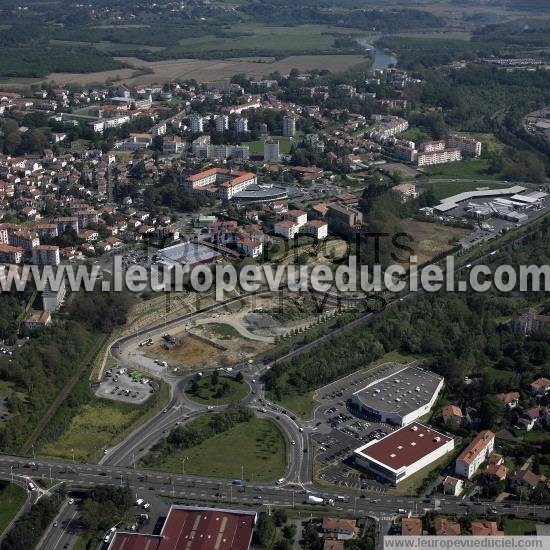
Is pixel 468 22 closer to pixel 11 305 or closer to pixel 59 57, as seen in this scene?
pixel 59 57

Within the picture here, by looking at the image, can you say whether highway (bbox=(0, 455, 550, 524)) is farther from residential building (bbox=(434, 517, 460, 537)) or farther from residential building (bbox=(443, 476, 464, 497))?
residential building (bbox=(434, 517, 460, 537))

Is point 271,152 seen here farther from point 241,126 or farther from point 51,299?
point 51,299

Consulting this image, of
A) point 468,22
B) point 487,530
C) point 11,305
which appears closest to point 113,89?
point 11,305

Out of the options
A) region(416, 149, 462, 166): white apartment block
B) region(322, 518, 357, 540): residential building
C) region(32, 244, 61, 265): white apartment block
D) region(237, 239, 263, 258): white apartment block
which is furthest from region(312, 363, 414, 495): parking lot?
region(416, 149, 462, 166): white apartment block

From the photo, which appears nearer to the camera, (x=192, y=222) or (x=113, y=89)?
(x=192, y=222)

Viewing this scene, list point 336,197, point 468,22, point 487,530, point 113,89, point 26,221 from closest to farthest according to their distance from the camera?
point 487,530, point 26,221, point 336,197, point 113,89, point 468,22

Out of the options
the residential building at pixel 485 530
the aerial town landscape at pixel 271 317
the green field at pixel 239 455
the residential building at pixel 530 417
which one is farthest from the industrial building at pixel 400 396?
the residential building at pixel 485 530

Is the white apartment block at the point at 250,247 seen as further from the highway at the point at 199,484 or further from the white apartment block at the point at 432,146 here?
the white apartment block at the point at 432,146

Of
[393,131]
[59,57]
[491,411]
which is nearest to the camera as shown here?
[491,411]
